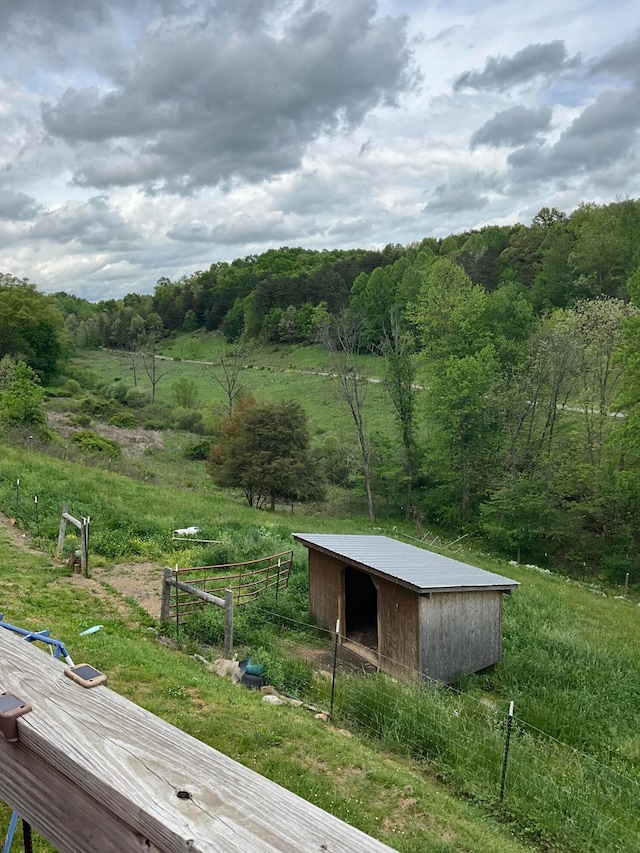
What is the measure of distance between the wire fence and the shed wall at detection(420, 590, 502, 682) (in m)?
1.00

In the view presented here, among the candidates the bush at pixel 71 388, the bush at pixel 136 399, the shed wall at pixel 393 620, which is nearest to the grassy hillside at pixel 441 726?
the shed wall at pixel 393 620

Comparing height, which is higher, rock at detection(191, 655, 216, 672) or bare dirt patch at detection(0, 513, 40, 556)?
bare dirt patch at detection(0, 513, 40, 556)

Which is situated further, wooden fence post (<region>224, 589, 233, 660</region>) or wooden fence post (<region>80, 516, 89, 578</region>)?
wooden fence post (<region>80, 516, 89, 578</region>)

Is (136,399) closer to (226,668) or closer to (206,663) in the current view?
(206,663)

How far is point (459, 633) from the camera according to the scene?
40.3 feet

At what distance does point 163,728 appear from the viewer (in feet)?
4.76

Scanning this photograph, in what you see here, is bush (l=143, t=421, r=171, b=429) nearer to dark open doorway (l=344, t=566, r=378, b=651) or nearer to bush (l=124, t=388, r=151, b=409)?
bush (l=124, t=388, r=151, b=409)

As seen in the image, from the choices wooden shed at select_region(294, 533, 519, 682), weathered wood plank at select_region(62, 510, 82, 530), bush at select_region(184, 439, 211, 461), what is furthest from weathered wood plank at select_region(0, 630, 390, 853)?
bush at select_region(184, 439, 211, 461)

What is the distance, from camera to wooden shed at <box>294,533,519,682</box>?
11.7 m

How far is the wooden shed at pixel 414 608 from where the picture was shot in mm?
11719

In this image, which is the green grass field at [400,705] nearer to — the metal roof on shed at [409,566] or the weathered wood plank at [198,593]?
the weathered wood plank at [198,593]

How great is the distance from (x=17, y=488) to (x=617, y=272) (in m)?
53.3

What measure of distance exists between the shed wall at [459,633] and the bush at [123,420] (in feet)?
140

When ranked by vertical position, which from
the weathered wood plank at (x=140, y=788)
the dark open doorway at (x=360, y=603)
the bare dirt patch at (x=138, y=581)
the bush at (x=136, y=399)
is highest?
the weathered wood plank at (x=140, y=788)
